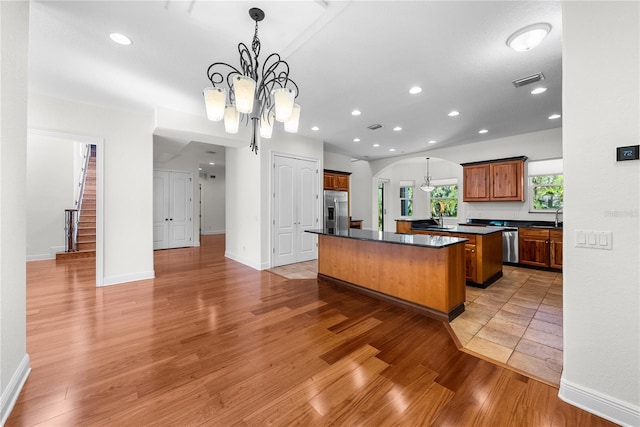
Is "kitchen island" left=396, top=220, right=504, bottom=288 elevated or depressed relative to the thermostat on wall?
depressed

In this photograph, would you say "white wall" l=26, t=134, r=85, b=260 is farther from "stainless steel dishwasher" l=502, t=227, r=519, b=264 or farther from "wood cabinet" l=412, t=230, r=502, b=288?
"stainless steel dishwasher" l=502, t=227, r=519, b=264

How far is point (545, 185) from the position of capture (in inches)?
213

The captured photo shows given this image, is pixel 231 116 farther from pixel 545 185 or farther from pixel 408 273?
pixel 545 185

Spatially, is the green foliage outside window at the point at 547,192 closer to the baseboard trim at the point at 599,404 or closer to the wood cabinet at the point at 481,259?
the wood cabinet at the point at 481,259

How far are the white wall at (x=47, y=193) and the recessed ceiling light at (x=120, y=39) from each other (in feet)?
20.0

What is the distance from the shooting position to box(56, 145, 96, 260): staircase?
618 centimetres

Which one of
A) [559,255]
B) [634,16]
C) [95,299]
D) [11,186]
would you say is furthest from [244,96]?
[559,255]

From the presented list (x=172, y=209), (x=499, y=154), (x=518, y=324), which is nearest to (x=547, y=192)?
(x=499, y=154)

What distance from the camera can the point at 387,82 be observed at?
3.21 meters

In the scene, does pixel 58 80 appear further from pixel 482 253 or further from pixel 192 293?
pixel 482 253

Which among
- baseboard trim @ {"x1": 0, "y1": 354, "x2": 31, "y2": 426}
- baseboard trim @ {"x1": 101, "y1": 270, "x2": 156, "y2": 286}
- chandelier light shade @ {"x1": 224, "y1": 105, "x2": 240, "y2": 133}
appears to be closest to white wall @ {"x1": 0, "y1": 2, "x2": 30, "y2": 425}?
baseboard trim @ {"x1": 0, "y1": 354, "x2": 31, "y2": 426}

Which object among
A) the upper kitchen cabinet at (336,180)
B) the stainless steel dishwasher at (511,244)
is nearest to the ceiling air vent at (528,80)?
the stainless steel dishwasher at (511,244)

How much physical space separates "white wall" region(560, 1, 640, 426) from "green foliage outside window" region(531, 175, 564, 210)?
4.84m

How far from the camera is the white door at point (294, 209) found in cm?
544
